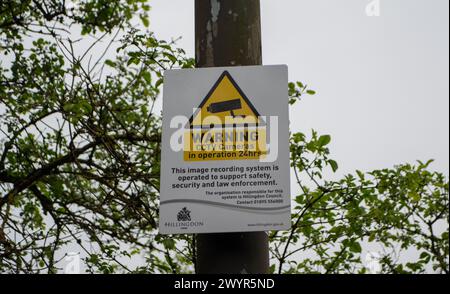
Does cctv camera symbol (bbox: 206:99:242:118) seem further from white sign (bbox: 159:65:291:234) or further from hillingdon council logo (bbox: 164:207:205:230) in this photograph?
hillingdon council logo (bbox: 164:207:205:230)

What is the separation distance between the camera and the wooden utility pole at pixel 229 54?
185 cm

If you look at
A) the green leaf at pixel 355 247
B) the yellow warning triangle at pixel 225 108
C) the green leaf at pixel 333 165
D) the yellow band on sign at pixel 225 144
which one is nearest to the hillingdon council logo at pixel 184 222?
the yellow band on sign at pixel 225 144

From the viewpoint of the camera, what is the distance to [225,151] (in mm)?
1885

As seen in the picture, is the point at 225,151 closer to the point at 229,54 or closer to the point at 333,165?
the point at 229,54

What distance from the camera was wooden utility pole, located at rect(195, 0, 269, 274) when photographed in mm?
1848

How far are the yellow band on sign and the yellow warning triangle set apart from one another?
0.09ft

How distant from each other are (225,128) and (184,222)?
36 centimetres

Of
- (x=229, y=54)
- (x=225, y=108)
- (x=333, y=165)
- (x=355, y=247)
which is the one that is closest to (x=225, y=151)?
(x=225, y=108)

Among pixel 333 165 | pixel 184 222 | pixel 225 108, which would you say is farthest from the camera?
pixel 333 165

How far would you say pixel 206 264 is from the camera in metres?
1.88

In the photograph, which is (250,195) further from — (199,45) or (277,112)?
(199,45)

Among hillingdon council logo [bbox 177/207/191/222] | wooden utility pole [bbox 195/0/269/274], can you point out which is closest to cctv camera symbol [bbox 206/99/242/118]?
wooden utility pole [bbox 195/0/269/274]
